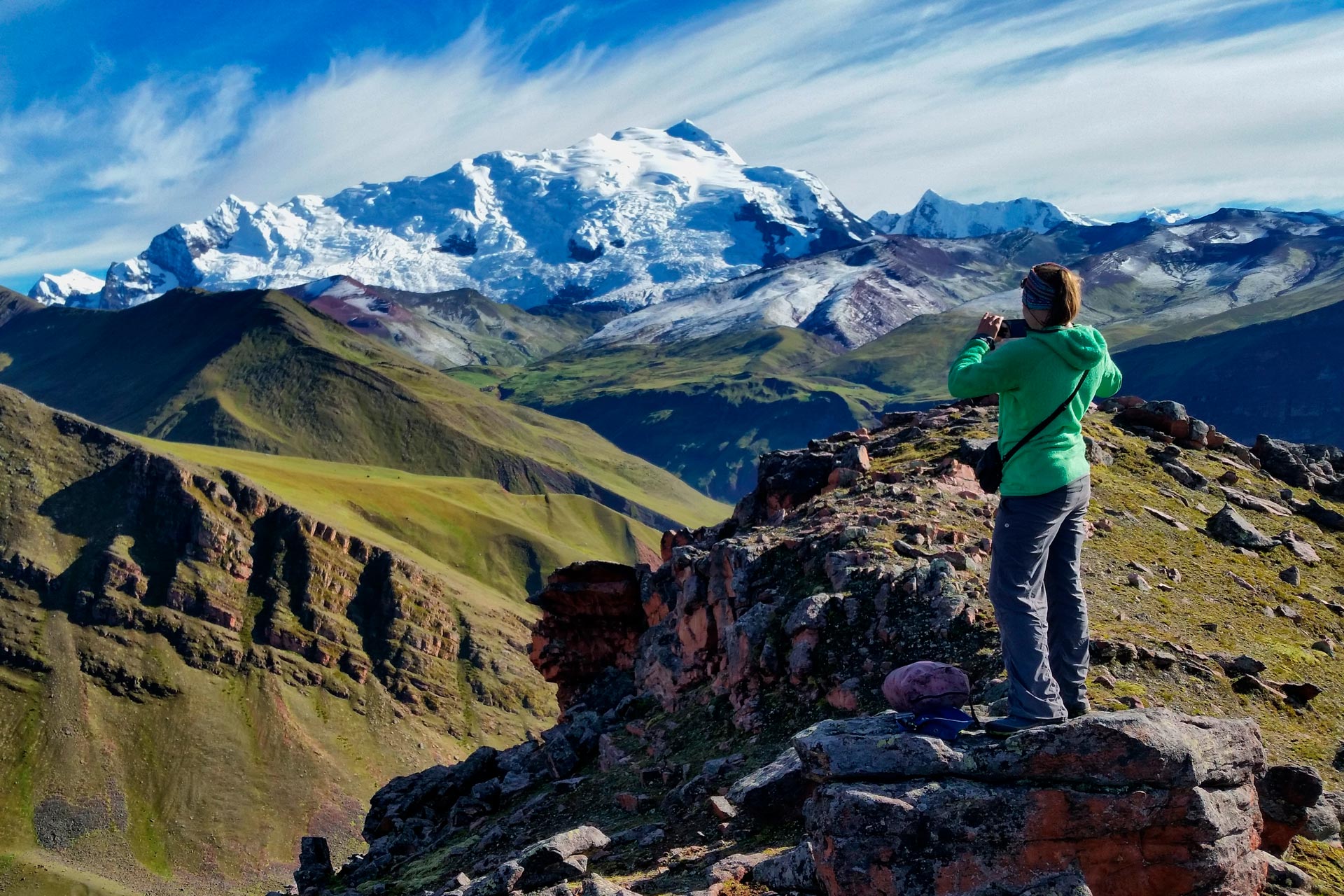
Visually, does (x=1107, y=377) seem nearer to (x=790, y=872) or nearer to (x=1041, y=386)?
(x=1041, y=386)

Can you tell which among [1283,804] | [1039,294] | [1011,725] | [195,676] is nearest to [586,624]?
[1283,804]

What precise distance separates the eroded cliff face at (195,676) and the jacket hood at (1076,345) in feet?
492

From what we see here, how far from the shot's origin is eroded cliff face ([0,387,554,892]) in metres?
145

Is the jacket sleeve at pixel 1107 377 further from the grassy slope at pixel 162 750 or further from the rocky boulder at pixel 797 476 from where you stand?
the grassy slope at pixel 162 750

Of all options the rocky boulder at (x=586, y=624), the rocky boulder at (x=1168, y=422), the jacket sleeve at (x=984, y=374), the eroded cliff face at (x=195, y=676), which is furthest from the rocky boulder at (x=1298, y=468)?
→ the eroded cliff face at (x=195, y=676)

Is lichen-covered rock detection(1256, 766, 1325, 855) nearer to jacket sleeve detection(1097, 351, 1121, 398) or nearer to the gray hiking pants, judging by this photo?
the gray hiking pants

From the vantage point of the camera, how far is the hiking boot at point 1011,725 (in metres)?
11.0

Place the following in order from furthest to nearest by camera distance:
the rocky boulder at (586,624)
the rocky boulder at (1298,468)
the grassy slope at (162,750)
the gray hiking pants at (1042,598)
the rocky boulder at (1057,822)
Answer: the grassy slope at (162,750) → the rocky boulder at (586,624) → the rocky boulder at (1298,468) → the gray hiking pants at (1042,598) → the rocky boulder at (1057,822)

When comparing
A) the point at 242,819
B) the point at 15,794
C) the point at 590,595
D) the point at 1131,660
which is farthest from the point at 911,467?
the point at 15,794

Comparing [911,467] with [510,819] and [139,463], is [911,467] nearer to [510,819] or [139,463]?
[510,819]

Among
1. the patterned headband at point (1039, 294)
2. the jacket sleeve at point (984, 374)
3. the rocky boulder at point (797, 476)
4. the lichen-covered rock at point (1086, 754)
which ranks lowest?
the lichen-covered rock at point (1086, 754)

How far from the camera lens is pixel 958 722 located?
11.4m

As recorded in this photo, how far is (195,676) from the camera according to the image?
6678 inches

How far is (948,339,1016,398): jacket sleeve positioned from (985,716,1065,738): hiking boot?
3.42 meters
